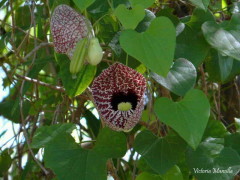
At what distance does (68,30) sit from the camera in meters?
0.94

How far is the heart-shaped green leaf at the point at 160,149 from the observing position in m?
0.99

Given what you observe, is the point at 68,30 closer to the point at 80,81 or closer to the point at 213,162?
the point at 80,81

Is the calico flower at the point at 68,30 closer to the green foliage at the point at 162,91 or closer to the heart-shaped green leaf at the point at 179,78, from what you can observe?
the green foliage at the point at 162,91

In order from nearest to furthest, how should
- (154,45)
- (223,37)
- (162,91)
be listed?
1. (154,45)
2. (223,37)
3. (162,91)

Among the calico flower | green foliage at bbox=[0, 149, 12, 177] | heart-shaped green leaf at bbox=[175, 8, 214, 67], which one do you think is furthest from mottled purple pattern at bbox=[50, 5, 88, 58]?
green foliage at bbox=[0, 149, 12, 177]

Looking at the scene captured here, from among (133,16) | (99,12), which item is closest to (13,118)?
(99,12)

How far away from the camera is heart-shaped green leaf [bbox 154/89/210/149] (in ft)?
2.79

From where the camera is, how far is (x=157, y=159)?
0.99 meters

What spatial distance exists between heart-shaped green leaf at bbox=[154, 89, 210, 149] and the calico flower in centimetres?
18

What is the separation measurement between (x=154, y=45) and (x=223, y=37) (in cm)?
27

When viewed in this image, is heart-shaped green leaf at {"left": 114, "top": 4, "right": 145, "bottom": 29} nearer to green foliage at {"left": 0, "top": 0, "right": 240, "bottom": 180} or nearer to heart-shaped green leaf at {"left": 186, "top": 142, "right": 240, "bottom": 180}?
green foliage at {"left": 0, "top": 0, "right": 240, "bottom": 180}

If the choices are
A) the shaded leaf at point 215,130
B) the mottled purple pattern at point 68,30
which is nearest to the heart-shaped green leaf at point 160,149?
the shaded leaf at point 215,130

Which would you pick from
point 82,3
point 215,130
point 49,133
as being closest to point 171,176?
point 215,130

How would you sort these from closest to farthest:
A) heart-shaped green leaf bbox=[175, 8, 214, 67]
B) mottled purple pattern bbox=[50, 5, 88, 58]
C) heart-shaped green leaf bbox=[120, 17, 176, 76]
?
1. heart-shaped green leaf bbox=[120, 17, 176, 76]
2. mottled purple pattern bbox=[50, 5, 88, 58]
3. heart-shaped green leaf bbox=[175, 8, 214, 67]
